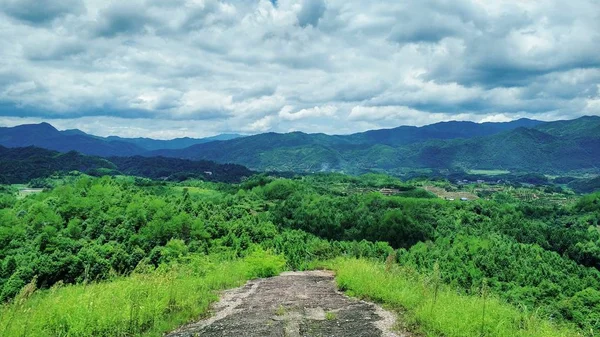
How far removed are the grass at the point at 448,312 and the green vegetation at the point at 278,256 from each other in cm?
5

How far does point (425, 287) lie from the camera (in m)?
12.9

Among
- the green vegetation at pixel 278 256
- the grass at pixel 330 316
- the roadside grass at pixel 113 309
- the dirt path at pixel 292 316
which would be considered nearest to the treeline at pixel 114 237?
the green vegetation at pixel 278 256

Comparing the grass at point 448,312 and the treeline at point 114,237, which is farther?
the treeline at point 114,237

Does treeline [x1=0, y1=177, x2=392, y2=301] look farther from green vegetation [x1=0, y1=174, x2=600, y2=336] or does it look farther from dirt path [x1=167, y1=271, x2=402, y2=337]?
dirt path [x1=167, y1=271, x2=402, y2=337]

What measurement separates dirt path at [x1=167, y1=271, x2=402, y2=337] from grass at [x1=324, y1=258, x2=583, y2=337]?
2.12 ft

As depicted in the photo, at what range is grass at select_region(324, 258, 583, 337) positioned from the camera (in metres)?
9.76

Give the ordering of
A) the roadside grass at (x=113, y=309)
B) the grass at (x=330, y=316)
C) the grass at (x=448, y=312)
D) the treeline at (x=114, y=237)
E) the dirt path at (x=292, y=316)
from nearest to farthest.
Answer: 1. the roadside grass at (x=113, y=309)
2. the grass at (x=448, y=312)
3. the dirt path at (x=292, y=316)
4. the grass at (x=330, y=316)
5. the treeline at (x=114, y=237)

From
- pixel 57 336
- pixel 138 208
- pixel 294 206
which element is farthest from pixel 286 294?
pixel 294 206

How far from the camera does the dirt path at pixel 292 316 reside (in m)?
10.8

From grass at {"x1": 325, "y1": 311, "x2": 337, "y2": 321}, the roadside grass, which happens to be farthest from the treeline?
grass at {"x1": 325, "y1": 311, "x2": 337, "y2": 321}

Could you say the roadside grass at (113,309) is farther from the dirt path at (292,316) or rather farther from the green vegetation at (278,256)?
the dirt path at (292,316)

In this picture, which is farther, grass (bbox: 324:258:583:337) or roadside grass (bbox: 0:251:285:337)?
grass (bbox: 324:258:583:337)

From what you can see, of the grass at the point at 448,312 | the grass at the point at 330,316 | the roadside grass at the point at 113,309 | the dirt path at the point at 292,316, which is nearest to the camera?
the roadside grass at the point at 113,309

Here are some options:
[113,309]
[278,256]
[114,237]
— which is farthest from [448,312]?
[114,237]
